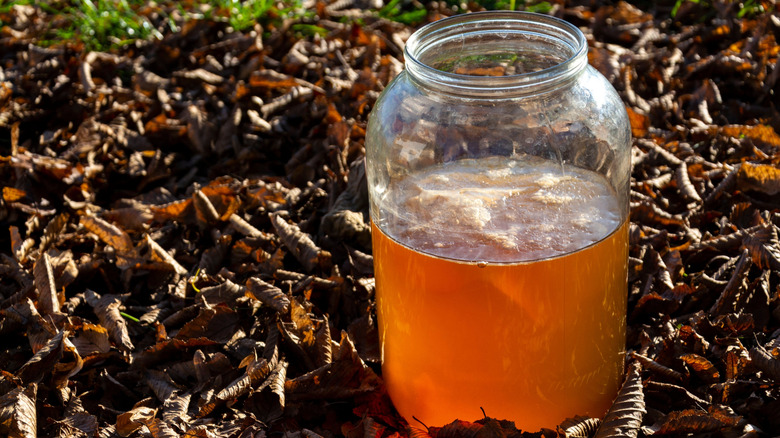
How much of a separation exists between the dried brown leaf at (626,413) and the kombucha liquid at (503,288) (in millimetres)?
64

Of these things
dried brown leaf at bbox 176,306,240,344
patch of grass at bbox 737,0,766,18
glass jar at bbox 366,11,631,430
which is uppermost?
glass jar at bbox 366,11,631,430

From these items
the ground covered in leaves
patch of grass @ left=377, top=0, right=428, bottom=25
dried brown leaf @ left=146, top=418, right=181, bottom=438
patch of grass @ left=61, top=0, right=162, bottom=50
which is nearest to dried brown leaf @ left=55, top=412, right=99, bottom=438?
the ground covered in leaves

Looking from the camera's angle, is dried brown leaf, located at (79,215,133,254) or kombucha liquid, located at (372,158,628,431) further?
dried brown leaf, located at (79,215,133,254)

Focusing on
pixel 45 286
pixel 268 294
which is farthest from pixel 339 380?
pixel 45 286

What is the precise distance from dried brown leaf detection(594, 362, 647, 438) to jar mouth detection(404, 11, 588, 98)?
28.7 inches

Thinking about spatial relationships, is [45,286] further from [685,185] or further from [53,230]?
[685,185]

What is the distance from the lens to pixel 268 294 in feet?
7.82

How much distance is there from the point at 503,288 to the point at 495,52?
0.59m

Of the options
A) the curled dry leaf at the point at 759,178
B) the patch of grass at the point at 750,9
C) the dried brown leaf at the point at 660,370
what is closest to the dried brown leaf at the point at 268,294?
the dried brown leaf at the point at 660,370

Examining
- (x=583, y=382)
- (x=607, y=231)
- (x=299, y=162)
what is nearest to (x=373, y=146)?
(x=607, y=231)

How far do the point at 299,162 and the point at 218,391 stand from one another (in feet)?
4.02

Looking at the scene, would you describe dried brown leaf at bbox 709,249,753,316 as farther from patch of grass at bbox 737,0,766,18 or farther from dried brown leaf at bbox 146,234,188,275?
patch of grass at bbox 737,0,766,18

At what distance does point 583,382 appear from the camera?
6.38 feet

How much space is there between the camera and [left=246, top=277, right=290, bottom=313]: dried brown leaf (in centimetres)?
234
